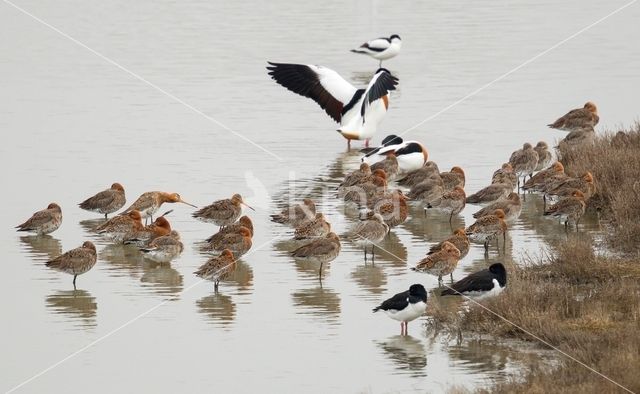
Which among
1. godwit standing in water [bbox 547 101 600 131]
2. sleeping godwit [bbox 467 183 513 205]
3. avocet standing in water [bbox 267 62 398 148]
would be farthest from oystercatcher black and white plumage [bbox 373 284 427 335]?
avocet standing in water [bbox 267 62 398 148]

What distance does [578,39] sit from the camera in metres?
43.2

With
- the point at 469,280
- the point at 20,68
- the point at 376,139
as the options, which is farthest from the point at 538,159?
the point at 20,68

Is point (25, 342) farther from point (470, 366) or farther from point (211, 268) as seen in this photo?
point (470, 366)

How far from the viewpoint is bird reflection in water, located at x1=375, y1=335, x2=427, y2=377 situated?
1350 centimetres

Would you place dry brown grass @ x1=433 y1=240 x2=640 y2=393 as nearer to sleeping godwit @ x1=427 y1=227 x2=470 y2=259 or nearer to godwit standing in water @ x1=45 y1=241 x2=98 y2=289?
sleeping godwit @ x1=427 y1=227 x2=470 y2=259

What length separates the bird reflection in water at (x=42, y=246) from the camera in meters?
18.6

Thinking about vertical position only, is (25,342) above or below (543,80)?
below

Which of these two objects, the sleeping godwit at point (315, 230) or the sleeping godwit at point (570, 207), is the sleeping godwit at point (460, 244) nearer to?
the sleeping godwit at point (315, 230)

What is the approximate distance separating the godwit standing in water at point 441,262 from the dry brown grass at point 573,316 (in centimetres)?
74

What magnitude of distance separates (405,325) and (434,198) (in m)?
5.91

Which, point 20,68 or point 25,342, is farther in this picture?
point 20,68

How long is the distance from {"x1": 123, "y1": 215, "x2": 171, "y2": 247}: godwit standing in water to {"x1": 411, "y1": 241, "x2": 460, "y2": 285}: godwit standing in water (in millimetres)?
4043

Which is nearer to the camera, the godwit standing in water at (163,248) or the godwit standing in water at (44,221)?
the godwit standing in water at (163,248)

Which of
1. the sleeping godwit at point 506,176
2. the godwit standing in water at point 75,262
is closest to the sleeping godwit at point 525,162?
the sleeping godwit at point 506,176
